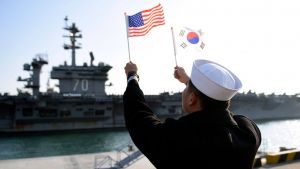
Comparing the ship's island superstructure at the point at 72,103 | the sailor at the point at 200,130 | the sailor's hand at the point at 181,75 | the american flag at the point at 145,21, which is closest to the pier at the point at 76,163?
the american flag at the point at 145,21

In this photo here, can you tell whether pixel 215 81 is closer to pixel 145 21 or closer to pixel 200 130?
pixel 200 130

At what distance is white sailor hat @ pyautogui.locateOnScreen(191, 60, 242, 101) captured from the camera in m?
1.61

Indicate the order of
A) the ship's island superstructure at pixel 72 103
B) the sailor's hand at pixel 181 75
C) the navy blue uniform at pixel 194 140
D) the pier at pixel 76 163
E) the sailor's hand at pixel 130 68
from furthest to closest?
the ship's island superstructure at pixel 72 103 < the pier at pixel 76 163 < the sailor's hand at pixel 181 75 < the sailor's hand at pixel 130 68 < the navy blue uniform at pixel 194 140

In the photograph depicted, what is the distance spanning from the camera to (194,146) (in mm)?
1523

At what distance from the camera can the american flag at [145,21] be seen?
5.24 meters

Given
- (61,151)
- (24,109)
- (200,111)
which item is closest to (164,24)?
(200,111)

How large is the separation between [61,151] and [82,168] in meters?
11.9

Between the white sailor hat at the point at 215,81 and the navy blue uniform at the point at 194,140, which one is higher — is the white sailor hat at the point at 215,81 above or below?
above

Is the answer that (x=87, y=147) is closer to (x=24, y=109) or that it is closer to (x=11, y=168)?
(x=11, y=168)

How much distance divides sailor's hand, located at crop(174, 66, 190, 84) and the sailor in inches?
23.6

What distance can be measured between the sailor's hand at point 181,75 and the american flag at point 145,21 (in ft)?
9.40

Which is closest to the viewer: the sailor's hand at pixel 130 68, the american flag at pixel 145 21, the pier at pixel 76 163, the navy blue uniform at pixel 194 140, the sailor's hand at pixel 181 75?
the navy blue uniform at pixel 194 140

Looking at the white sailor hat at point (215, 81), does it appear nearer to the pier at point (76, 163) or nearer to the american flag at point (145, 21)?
the american flag at point (145, 21)

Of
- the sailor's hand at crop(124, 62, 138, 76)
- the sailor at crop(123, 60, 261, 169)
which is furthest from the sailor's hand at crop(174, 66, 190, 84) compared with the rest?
the sailor at crop(123, 60, 261, 169)
